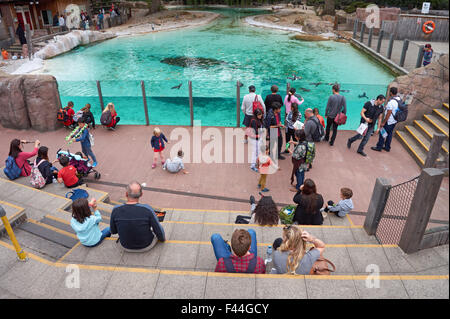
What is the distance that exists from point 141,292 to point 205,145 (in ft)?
19.4

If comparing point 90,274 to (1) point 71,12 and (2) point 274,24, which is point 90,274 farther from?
(2) point 274,24

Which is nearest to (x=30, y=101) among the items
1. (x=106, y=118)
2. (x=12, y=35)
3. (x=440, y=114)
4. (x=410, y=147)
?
(x=106, y=118)

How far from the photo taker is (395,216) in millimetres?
5488

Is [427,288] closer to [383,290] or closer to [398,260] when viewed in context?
[383,290]

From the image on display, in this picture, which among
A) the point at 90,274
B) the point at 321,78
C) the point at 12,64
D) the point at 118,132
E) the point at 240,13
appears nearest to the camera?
the point at 90,274

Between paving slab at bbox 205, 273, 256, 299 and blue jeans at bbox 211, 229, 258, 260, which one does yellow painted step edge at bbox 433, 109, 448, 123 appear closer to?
blue jeans at bbox 211, 229, 258, 260

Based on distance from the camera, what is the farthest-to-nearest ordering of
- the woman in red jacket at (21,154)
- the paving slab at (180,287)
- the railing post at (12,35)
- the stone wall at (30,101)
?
the railing post at (12,35) < the stone wall at (30,101) < the woman in red jacket at (21,154) < the paving slab at (180,287)

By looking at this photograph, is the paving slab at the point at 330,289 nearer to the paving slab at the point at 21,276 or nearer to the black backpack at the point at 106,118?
the paving slab at the point at 21,276

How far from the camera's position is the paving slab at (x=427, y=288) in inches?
133

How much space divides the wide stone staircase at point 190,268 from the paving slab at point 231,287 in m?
0.01

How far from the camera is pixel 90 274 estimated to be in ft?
12.9

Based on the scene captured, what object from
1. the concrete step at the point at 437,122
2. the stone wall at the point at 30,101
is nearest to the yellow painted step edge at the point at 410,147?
the concrete step at the point at 437,122

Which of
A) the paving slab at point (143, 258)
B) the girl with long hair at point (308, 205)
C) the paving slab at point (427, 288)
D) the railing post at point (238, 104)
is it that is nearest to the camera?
the paving slab at point (427, 288)
